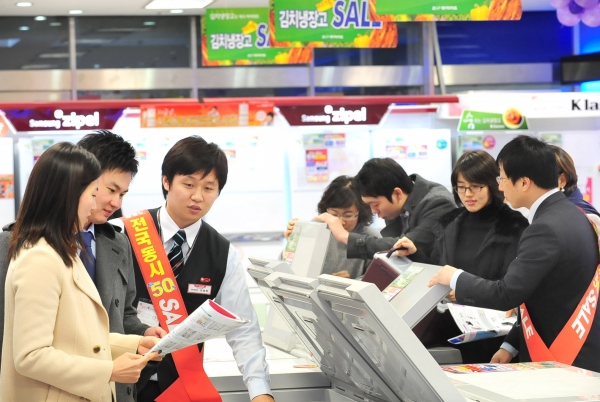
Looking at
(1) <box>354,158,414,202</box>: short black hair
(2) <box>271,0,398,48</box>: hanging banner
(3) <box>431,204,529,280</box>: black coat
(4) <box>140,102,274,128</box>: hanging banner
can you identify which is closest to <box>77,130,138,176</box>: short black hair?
(3) <box>431,204,529,280</box>: black coat

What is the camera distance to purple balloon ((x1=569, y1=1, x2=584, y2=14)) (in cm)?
447

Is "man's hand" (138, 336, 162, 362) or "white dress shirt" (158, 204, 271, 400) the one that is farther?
"white dress shirt" (158, 204, 271, 400)

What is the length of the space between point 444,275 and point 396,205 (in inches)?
A: 71.9

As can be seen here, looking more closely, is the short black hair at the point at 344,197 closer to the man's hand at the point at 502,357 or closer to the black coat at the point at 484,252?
the black coat at the point at 484,252

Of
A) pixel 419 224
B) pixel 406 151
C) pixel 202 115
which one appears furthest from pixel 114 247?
pixel 406 151

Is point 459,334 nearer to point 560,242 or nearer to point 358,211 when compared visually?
point 560,242

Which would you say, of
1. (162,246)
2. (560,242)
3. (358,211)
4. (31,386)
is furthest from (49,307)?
(358,211)

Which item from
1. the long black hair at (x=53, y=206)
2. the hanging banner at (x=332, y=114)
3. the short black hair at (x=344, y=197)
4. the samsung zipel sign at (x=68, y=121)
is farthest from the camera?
the hanging banner at (x=332, y=114)

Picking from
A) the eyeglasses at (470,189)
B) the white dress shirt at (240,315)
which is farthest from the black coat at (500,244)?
the white dress shirt at (240,315)

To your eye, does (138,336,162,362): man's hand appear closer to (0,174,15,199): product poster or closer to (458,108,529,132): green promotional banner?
(0,174,15,199): product poster

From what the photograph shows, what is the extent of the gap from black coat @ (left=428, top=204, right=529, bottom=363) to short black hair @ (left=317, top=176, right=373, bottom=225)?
818 millimetres

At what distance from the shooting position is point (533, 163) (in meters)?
2.75

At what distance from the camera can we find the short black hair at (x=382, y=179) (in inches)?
168

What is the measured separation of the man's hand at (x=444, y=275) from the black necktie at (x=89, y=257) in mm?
1092
